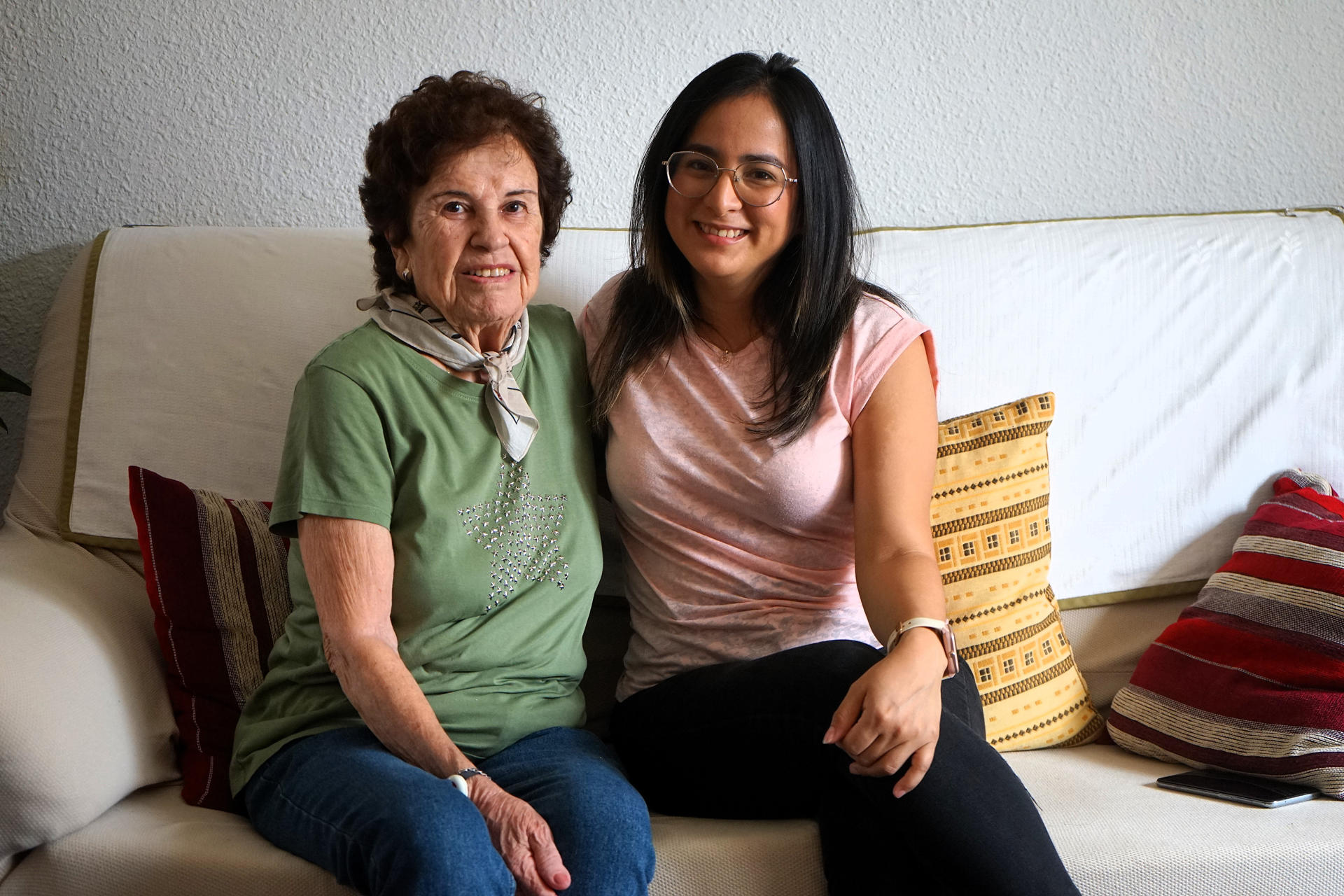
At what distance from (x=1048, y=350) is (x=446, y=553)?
3.21ft

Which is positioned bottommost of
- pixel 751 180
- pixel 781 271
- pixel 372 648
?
pixel 372 648

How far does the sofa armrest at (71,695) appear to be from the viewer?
3.67 ft

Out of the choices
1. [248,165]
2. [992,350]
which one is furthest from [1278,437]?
[248,165]

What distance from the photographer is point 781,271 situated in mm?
1399

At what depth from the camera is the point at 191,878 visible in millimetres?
1114

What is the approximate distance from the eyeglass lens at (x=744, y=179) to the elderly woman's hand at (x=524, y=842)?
73 centimetres

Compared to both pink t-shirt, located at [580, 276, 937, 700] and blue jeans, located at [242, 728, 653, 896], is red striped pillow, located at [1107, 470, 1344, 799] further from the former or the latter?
blue jeans, located at [242, 728, 653, 896]

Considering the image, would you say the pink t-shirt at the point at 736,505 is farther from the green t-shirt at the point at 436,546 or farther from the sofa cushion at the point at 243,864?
the sofa cushion at the point at 243,864

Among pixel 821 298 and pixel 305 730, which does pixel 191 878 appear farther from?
pixel 821 298

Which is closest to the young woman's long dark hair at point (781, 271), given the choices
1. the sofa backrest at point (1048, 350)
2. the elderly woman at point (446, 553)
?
the elderly woman at point (446, 553)

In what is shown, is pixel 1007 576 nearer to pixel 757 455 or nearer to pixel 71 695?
pixel 757 455

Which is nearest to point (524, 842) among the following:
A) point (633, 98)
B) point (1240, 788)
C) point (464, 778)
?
point (464, 778)

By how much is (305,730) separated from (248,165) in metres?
1.07

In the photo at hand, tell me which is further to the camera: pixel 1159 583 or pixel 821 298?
pixel 1159 583
